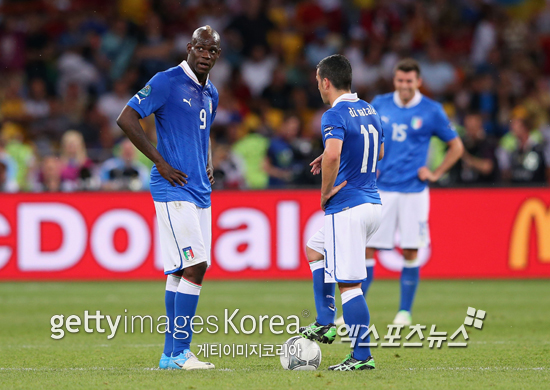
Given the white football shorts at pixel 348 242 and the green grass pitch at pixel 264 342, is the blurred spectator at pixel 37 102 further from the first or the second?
the white football shorts at pixel 348 242

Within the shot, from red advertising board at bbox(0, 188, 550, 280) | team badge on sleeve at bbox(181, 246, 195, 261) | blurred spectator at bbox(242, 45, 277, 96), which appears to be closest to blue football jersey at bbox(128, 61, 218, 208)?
team badge on sleeve at bbox(181, 246, 195, 261)

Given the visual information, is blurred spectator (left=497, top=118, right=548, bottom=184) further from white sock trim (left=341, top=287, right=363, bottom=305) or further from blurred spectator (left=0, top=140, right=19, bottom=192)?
white sock trim (left=341, top=287, right=363, bottom=305)

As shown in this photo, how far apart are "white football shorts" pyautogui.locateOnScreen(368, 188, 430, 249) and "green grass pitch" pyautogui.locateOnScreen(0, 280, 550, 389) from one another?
874 millimetres

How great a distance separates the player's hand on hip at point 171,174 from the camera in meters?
6.19

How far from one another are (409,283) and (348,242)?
3123 mm

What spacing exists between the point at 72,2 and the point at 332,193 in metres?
15.0

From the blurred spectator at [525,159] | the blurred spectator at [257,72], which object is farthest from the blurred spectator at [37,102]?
the blurred spectator at [525,159]

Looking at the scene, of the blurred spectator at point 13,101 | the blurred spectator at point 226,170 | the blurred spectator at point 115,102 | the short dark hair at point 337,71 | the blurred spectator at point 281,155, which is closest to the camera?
the short dark hair at point 337,71

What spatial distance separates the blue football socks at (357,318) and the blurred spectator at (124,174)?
25.7ft

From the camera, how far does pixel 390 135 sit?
913 cm

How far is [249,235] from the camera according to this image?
505 inches

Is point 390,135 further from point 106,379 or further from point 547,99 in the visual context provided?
point 547,99

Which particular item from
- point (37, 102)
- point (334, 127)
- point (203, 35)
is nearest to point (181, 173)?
point (203, 35)

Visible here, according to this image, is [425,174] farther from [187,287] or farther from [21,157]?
[21,157]
